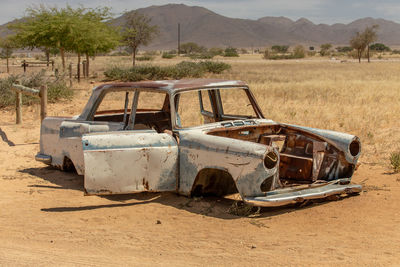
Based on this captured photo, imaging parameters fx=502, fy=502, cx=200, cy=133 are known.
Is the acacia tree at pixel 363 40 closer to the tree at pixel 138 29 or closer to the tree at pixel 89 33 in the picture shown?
the tree at pixel 138 29

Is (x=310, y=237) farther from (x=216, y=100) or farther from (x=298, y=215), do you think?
(x=216, y=100)

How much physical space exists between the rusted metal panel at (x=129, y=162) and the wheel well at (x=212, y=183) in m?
0.31

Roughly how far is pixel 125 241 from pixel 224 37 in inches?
7214

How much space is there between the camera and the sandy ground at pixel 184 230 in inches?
170

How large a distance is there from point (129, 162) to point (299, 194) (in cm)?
189

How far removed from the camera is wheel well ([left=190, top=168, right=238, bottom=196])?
5859mm

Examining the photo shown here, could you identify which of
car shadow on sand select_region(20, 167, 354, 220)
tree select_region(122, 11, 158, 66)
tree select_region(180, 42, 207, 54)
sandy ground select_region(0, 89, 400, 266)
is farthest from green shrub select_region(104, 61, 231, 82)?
tree select_region(180, 42, 207, 54)

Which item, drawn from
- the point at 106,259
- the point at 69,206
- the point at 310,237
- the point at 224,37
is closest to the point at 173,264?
the point at 106,259

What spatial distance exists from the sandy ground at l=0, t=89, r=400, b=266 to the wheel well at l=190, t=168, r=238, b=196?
0.14 m

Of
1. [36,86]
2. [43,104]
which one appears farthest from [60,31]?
[43,104]

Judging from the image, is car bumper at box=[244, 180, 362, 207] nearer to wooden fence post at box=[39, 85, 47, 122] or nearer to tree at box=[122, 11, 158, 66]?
wooden fence post at box=[39, 85, 47, 122]

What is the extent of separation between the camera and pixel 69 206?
596 cm

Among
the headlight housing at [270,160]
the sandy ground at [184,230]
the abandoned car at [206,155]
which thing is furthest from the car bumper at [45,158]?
the headlight housing at [270,160]

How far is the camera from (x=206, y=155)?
5.52m
